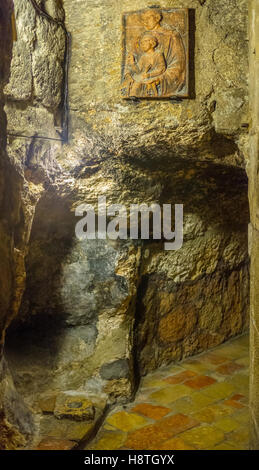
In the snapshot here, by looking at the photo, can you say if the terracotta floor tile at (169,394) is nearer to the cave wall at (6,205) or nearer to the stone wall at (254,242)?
the stone wall at (254,242)

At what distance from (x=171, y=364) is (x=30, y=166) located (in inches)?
75.6

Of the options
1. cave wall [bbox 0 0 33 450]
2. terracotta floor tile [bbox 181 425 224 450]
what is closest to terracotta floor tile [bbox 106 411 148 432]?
terracotta floor tile [bbox 181 425 224 450]

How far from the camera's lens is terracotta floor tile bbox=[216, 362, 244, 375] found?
3.52 meters

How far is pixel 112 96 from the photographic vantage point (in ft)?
9.37

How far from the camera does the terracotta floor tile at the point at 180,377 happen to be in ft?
11.2

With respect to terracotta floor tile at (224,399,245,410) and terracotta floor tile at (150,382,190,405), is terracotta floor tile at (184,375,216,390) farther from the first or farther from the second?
terracotta floor tile at (224,399,245,410)

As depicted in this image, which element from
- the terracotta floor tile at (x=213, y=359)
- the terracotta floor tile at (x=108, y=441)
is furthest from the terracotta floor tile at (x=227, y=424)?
the terracotta floor tile at (x=213, y=359)

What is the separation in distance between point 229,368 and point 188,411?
0.72 metres

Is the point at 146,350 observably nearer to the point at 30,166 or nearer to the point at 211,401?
the point at 211,401

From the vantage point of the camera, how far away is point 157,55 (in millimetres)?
2756

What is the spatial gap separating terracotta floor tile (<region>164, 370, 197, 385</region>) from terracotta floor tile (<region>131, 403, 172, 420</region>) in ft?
1.17

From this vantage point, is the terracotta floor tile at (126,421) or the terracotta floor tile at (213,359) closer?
the terracotta floor tile at (126,421)
